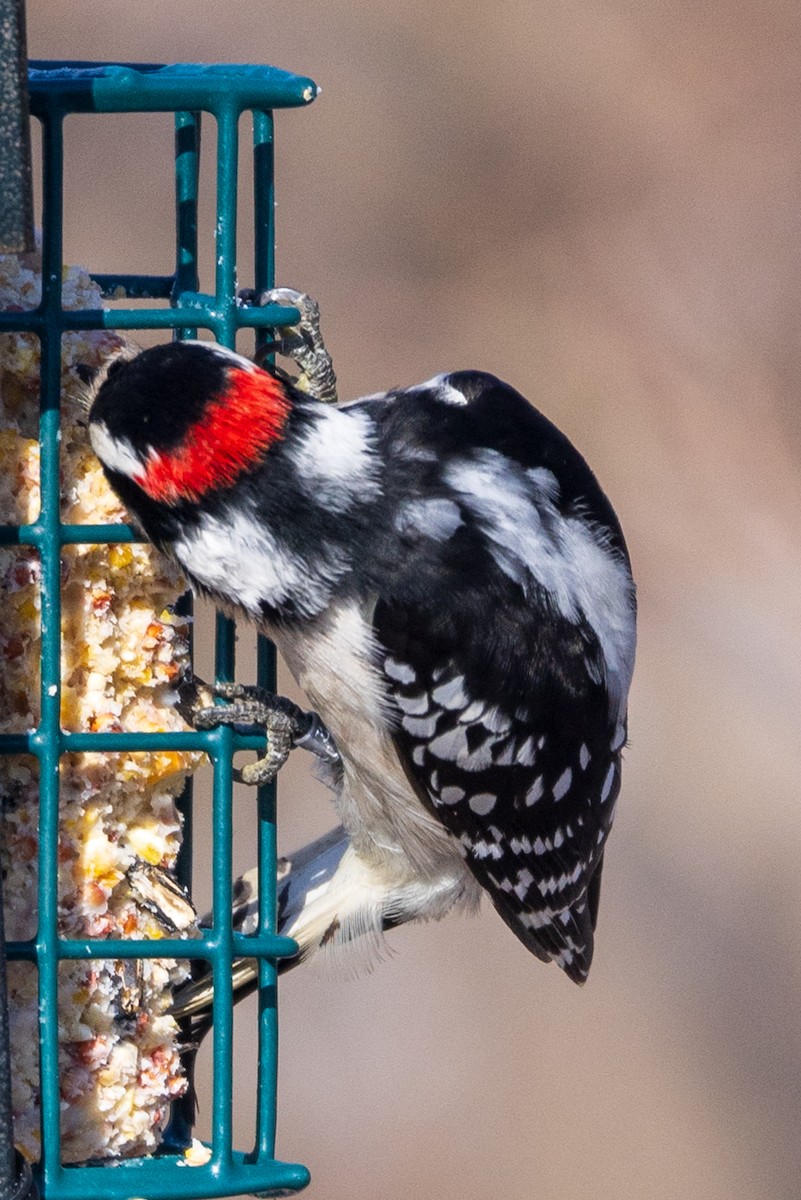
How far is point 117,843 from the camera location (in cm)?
304

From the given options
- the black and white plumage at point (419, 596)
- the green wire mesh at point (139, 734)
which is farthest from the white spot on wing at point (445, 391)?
the green wire mesh at point (139, 734)

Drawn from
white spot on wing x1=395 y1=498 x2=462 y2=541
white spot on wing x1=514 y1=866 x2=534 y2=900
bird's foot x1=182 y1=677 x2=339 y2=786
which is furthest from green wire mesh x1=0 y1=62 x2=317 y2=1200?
white spot on wing x1=514 y1=866 x2=534 y2=900

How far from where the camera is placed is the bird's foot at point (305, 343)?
10.0ft

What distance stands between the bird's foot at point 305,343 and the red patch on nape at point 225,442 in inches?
8.0

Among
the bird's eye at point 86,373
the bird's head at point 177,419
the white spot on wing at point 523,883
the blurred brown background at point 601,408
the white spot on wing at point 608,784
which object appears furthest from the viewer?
the blurred brown background at point 601,408

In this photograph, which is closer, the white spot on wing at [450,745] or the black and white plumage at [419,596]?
the black and white plumage at [419,596]

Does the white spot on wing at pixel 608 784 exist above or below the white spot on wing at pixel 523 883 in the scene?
above

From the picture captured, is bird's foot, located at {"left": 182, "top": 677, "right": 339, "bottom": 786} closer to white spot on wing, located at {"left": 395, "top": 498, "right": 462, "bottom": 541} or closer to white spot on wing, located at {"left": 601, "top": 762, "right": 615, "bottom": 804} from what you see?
white spot on wing, located at {"left": 395, "top": 498, "right": 462, "bottom": 541}

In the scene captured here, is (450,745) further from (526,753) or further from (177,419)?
(177,419)

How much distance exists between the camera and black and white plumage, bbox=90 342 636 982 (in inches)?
112

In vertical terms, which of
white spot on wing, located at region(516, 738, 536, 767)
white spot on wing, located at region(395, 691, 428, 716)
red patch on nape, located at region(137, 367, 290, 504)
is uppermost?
red patch on nape, located at region(137, 367, 290, 504)

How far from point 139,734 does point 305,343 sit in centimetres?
78

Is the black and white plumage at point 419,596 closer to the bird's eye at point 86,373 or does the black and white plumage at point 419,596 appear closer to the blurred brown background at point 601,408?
the bird's eye at point 86,373

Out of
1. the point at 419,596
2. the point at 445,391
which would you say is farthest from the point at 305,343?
the point at 419,596
